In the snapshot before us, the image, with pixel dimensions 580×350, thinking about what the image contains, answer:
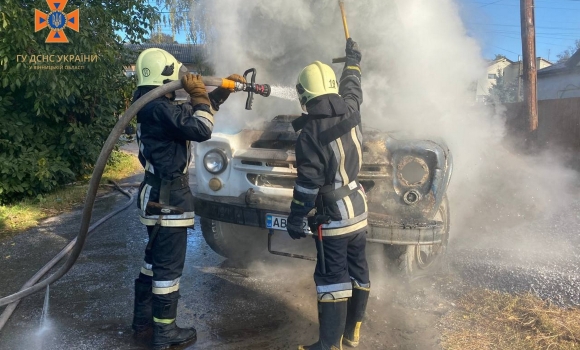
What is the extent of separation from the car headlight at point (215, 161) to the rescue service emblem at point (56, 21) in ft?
13.5

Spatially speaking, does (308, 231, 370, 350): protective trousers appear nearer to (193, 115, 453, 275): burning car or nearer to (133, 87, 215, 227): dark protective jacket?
(193, 115, 453, 275): burning car

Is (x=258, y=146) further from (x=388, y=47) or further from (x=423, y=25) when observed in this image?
(x=423, y=25)

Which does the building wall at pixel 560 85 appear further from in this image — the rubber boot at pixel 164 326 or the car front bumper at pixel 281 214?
the rubber boot at pixel 164 326

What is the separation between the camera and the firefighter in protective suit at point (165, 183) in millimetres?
3010

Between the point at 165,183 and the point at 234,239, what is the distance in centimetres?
152

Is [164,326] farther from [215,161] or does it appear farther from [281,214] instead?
[215,161]

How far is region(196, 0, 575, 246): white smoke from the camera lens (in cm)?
473

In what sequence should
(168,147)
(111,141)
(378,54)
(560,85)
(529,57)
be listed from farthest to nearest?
1. (560,85)
2. (529,57)
3. (378,54)
4. (168,147)
5. (111,141)

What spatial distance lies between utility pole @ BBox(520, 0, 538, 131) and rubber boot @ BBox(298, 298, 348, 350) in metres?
8.06

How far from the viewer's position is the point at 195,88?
2992 millimetres

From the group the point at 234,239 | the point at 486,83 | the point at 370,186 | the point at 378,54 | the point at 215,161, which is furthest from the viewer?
the point at 486,83

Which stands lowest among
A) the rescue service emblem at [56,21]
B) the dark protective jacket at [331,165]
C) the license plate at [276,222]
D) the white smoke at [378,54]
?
the license plate at [276,222]

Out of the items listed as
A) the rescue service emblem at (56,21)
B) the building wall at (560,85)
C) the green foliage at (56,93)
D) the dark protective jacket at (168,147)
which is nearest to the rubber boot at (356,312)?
the dark protective jacket at (168,147)

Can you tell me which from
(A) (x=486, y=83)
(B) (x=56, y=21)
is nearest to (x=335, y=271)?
(B) (x=56, y=21)
